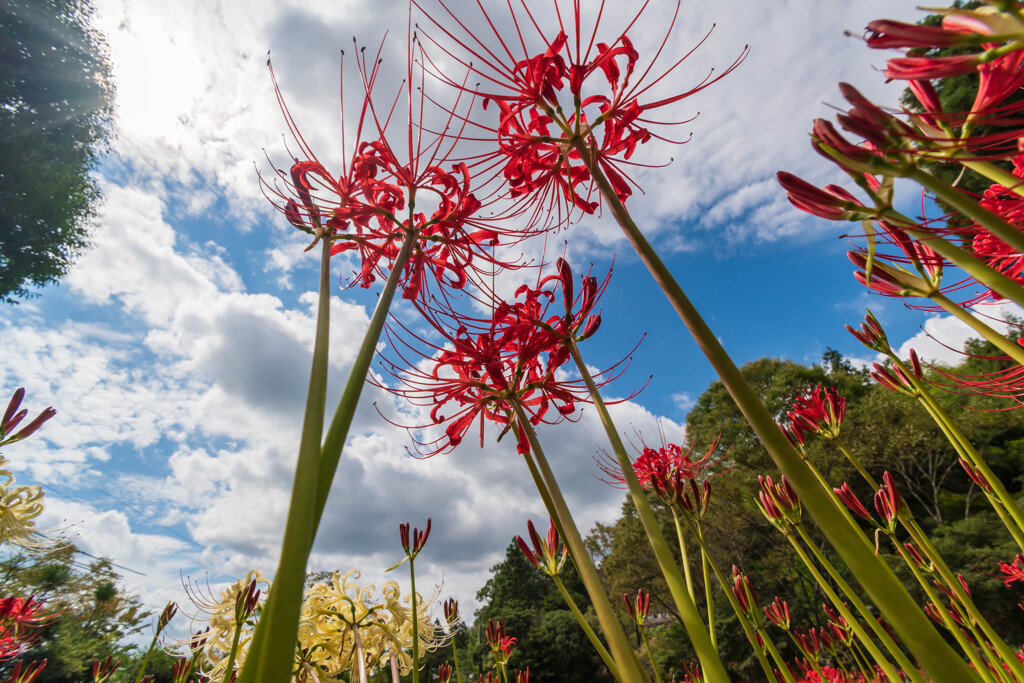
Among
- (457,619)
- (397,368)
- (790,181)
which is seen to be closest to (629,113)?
(790,181)

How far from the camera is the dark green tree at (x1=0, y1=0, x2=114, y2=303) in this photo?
1622 cm

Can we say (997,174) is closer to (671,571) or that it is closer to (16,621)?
(671,571)

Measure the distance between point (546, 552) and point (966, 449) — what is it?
146cm

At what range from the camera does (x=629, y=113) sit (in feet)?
4.78

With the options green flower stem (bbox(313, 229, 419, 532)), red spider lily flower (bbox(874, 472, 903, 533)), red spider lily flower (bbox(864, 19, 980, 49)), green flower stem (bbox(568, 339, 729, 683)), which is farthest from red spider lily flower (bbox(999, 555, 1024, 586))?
green flower stem (bbox(313, 229, 419, 532))

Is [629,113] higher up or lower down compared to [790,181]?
higher up

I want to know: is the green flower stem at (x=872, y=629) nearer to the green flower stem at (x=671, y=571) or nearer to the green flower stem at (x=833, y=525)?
the green flower stem at (x=671, y=571)

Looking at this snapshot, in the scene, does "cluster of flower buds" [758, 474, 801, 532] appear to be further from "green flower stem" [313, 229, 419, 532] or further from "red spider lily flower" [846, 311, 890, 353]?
"green flower stem" [313, 229, 419, 532]

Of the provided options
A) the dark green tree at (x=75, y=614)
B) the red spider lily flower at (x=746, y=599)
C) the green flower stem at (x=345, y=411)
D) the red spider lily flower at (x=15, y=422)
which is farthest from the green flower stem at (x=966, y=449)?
the dark green tree at (x=75, y=614)

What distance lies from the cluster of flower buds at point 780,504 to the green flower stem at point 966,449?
551 millimetres

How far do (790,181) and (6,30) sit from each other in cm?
2554

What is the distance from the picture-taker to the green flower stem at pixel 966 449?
1501mm

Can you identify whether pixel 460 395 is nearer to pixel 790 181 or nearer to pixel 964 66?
pixel 790 181

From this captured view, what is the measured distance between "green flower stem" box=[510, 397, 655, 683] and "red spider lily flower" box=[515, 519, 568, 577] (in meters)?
0.47
